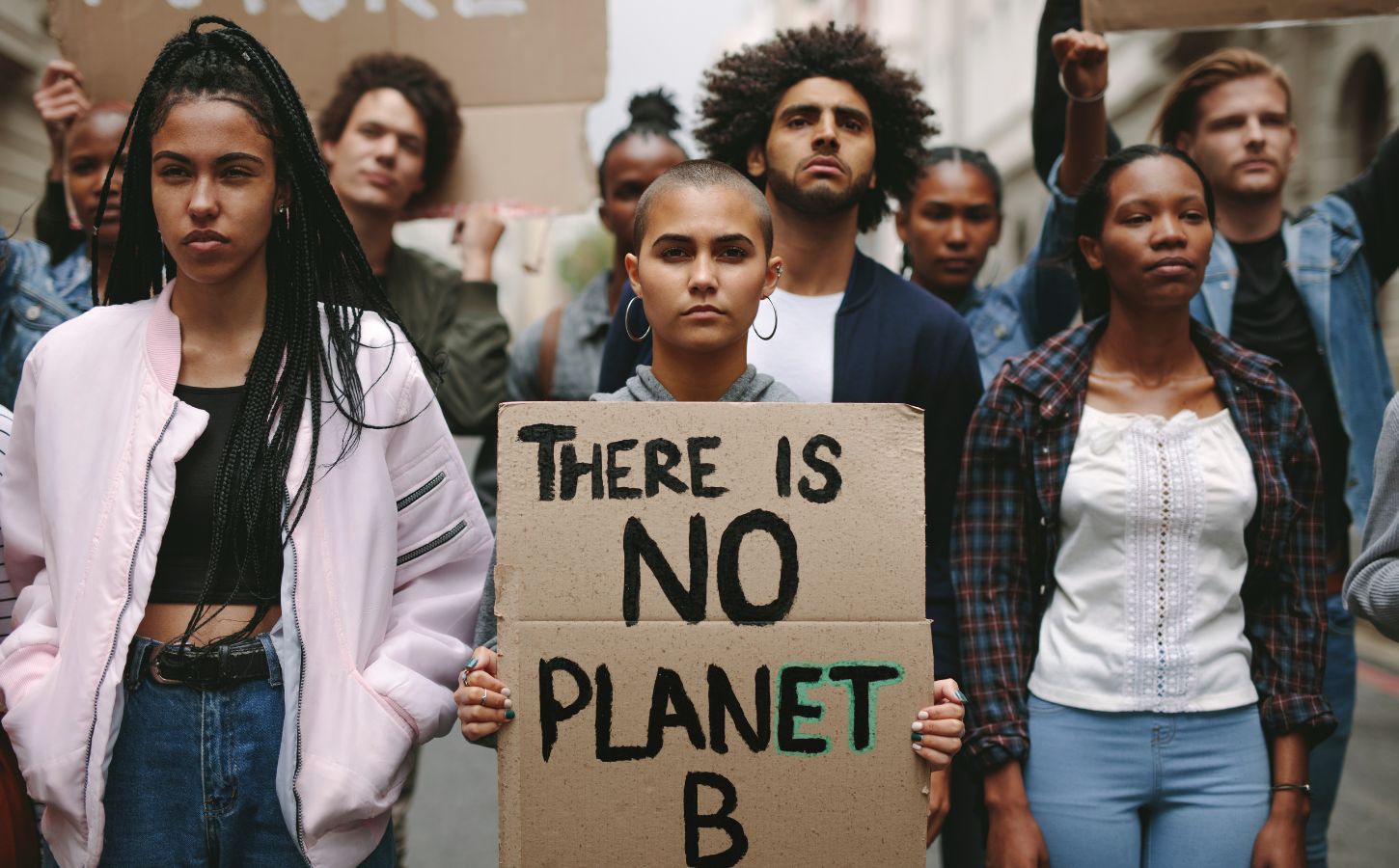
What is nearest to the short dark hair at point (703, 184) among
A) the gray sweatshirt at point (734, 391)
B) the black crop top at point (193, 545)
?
the gray sweatshirt at point (734, 391)

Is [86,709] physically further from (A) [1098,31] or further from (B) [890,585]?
(A) [1098,31]

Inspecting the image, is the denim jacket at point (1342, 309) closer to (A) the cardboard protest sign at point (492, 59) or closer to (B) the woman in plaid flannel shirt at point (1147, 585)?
(B) the woman in plaid flannel shirt at point (1147, 585)

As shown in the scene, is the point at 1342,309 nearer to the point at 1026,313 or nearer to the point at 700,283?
the point at 1026,313

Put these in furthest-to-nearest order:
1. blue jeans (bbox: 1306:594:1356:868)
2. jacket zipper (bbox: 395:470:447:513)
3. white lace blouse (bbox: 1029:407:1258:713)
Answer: blue jeans (bbox: 1306:594:1356:868)
white lace blouse (bbox: 1029:407:1258:713)
jacket zipper (bbox: 395:470:447:513)

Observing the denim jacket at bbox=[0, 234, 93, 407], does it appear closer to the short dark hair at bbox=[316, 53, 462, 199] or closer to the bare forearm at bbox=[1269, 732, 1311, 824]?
the short dark hair at bbox=[316, 53, 462, 199]

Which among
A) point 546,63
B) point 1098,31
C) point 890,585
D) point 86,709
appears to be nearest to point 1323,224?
point 1098,31

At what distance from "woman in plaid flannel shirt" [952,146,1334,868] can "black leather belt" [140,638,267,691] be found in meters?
1.39

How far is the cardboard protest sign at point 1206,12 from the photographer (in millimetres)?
3246

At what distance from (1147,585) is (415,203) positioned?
241 centimetres

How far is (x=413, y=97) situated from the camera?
12.0ft

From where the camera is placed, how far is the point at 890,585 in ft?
6.92

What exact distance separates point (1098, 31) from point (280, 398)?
2.20 metres

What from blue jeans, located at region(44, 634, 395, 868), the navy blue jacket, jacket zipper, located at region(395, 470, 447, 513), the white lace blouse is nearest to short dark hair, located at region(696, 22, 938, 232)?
the navy blue jacket

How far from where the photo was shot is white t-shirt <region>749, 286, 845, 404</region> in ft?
9.29
